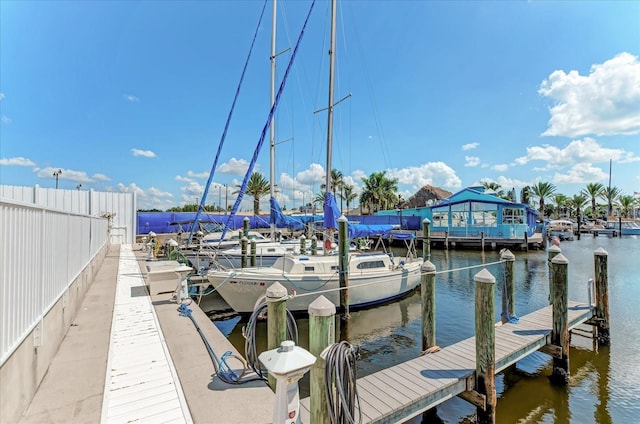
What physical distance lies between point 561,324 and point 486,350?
2.99m

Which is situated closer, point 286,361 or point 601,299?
point 286,361

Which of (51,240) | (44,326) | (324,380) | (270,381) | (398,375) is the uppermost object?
(51,240)

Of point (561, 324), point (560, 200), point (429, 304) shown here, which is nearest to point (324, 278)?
point (429, 304)

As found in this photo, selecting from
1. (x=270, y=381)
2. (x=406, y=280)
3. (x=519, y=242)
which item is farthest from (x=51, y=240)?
(x=519, y=242)

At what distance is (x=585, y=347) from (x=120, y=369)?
1080cm

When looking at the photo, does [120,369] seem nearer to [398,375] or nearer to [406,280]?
[398,375]

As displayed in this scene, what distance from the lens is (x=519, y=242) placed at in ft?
101

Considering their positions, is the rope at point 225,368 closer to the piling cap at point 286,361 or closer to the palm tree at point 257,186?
the piling cap at point 286,361

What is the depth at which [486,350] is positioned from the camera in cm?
520

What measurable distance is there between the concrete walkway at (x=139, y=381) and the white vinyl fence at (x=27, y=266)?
82cm

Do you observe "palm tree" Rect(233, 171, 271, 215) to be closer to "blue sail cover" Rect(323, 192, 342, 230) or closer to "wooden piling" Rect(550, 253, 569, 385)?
"blue sail cover" Rect(323, 192, 342, 230)

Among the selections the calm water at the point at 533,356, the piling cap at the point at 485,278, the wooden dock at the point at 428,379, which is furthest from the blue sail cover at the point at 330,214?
the piling cap at the point at 485,278

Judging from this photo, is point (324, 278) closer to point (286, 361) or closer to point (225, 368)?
point (225, 368)

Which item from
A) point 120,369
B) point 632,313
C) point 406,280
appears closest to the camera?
point 120,369
